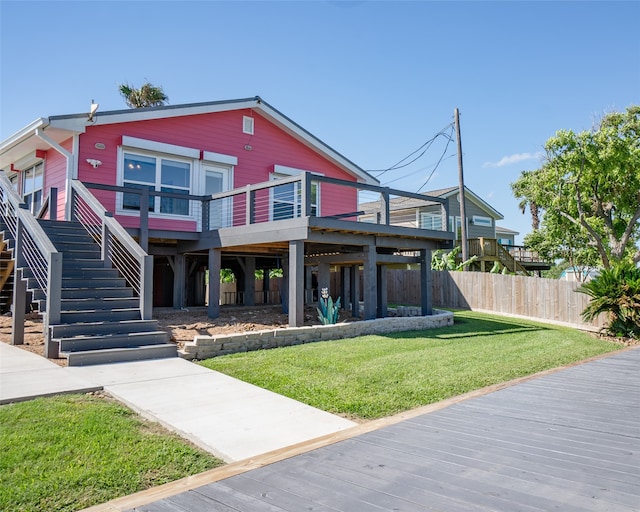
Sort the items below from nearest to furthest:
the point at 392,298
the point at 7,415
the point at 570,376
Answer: the point at 7,415 < the point at 570,376 < the point at 392,298

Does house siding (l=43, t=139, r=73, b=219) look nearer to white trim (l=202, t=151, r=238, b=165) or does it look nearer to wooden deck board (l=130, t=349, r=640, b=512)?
white trim (l=202, t=151, r=238, b=165)

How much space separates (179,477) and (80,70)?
13799 millimetres

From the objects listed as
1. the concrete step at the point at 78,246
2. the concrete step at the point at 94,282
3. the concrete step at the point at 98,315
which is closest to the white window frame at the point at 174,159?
the concrete step at the point at 78,246

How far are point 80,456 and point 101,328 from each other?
13.9 feet

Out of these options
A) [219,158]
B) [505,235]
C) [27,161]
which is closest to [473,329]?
[219,158]

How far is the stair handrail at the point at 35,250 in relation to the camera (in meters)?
7.24

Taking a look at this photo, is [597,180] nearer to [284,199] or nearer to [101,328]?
[284,199]

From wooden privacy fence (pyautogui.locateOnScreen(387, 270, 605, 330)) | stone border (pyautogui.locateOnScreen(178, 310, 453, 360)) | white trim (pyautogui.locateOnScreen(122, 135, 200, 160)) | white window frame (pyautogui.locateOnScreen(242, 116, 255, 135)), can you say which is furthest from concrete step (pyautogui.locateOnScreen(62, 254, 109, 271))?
wooden privacy fence (pyautogui.locateOnScreen(387, 270, 605, 330))

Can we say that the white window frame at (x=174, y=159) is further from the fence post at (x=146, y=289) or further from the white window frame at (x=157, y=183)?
the fence post at (x=146, y=289)

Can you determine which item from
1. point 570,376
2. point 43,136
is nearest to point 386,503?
point 570,376

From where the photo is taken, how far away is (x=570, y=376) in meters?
6.96

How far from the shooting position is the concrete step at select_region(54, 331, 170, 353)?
6.86 metres

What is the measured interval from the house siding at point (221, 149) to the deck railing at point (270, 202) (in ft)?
0.20

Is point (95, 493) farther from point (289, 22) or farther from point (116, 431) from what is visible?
point (289, 22)
